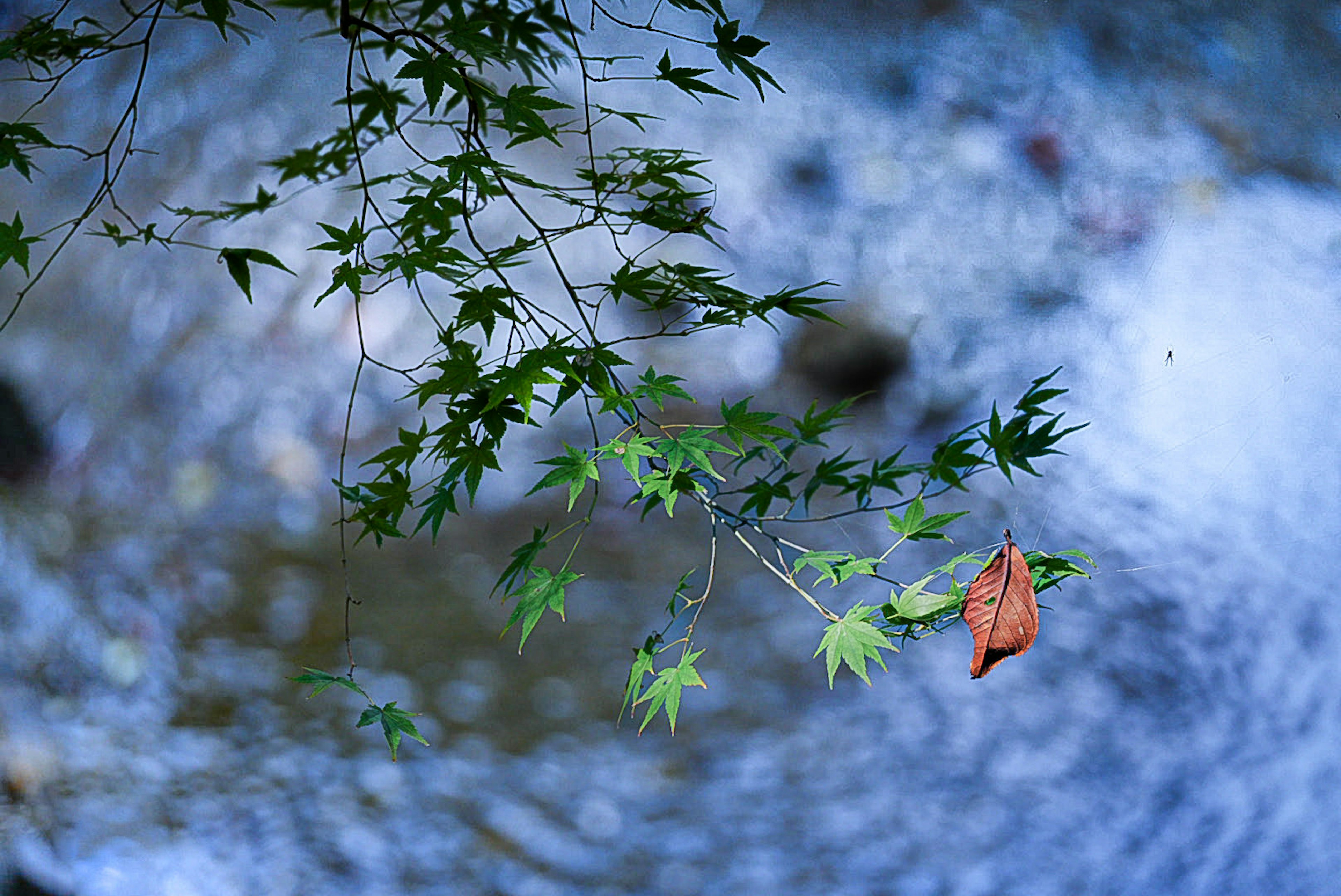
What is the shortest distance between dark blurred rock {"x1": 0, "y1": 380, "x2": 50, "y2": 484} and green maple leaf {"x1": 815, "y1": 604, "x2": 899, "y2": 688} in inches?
53.0

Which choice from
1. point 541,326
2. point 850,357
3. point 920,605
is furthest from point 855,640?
point 850,357

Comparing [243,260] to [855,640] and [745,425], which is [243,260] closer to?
[745,425]

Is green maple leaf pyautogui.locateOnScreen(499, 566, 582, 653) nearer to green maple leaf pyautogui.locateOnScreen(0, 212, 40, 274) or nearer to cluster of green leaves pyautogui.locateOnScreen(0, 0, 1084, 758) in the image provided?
cluster of green leaves pyautogui.locateOnScreen(0, 0, 1084, 758)

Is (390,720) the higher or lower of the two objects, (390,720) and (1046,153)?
the lower

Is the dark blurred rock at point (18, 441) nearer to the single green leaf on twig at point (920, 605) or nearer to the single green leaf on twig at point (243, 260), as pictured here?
the single green leaf on twig at point (243, 260)

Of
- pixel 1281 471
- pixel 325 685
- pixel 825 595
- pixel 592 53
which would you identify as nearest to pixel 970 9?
pixel 592 53

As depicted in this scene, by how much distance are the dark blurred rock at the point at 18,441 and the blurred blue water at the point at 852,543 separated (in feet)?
0.13

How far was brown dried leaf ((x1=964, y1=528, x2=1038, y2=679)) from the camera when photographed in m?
0.58

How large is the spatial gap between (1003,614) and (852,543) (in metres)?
0.87

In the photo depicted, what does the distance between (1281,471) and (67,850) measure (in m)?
1.52

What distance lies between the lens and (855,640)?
2.19 ft

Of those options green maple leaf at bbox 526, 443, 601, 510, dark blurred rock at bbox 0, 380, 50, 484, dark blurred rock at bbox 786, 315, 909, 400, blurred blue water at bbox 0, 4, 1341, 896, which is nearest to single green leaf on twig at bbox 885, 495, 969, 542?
green maple leaf at bbox 526, 443, 601, 510

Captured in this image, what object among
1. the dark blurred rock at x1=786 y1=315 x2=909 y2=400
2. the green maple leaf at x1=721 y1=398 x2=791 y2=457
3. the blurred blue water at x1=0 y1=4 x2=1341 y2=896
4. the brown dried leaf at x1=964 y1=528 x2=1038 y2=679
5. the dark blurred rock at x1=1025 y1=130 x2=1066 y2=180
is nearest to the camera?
the brown dried leaf at x1=964 y1=528 x2=1038 y2=679

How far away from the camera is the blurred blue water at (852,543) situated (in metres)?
1.06
